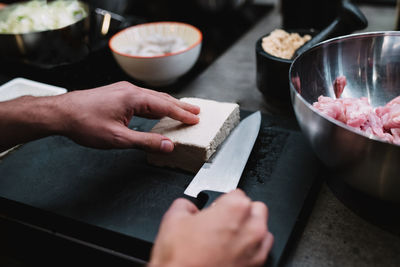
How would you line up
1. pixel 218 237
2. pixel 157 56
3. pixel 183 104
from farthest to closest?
1. pixel 157 56
2. pixel 183 104
3. pixel 218 237

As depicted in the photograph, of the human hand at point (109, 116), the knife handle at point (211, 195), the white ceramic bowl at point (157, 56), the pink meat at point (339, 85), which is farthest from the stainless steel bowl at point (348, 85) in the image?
the white ceramic bowl at point (157, 56)

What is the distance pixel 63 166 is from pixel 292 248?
0.60 meters

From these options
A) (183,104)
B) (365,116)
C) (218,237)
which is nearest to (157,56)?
Result: (183,104)

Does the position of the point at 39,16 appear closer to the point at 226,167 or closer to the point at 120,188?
the point at 120,188

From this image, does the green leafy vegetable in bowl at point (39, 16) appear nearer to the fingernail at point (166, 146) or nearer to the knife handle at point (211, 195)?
the fingernail at point (166, 146)

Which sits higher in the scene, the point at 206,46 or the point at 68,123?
the point at 68,123

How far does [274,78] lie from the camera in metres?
1.04

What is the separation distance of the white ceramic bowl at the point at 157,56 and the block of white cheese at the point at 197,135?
0.99 ft

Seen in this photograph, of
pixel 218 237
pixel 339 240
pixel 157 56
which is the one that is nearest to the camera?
pixel 218 237

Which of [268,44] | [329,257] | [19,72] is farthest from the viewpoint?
[19,72]

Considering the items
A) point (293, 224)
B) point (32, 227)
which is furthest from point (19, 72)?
point (293, 224)

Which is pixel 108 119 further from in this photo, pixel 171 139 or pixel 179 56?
pixel 179 56

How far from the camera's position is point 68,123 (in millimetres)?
809

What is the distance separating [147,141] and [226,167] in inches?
7.5
